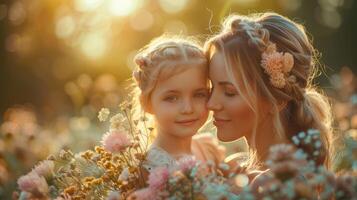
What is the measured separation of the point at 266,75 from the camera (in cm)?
410

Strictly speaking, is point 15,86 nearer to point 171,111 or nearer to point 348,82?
point 348,82

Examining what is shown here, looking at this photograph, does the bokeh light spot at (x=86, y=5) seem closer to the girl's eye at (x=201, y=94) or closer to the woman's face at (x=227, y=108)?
the girl's eye at (x=201, y=94)

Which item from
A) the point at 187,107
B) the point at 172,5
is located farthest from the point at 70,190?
the point at 172,5

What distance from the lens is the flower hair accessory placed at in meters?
3.96

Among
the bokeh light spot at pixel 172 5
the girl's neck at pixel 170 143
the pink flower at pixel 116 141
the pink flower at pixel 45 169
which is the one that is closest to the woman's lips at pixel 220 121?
the girl's neck at pixel 170 143

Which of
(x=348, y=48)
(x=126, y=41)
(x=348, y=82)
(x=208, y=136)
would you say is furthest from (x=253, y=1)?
(x=208, y=136)

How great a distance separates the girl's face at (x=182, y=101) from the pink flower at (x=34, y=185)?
50.9 inches

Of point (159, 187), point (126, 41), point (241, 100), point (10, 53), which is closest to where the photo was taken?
point (159, 187)

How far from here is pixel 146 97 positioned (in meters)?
4.68

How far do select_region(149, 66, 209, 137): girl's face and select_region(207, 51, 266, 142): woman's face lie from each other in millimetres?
268

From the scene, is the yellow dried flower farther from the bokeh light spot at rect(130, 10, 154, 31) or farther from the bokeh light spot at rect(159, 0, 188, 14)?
the bokeh light spot at rect(130, 10, 154, 31)

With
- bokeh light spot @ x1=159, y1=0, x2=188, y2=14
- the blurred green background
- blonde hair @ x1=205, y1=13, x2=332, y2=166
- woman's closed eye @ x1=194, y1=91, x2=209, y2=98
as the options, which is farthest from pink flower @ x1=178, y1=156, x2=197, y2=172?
bokeh light spot @ x1=159, y1=0, x2=188, y2=14

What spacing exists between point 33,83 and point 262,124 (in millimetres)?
20839

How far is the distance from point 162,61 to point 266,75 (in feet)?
2.60
